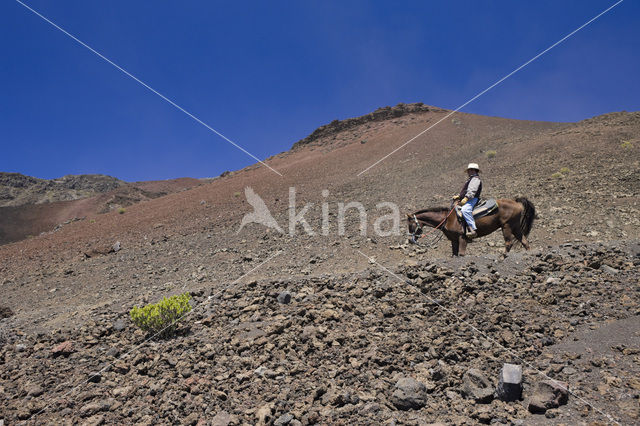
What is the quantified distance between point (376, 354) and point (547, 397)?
75.0 inches

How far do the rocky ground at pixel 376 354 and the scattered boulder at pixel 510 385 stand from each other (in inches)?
2.6

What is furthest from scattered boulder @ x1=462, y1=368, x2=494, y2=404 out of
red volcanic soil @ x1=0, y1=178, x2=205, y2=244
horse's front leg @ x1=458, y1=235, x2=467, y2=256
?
red volcanic soil @ x1=0, y1=178, x2=205, y2=244

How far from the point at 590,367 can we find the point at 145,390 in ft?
17.5

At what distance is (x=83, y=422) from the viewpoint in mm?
4434

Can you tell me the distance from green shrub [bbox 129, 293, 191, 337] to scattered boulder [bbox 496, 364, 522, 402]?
5.23 metres

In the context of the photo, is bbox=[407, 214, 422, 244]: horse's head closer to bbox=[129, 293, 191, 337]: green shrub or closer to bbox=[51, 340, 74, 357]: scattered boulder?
bbox=[129, 293, 191, 337]: green shrub

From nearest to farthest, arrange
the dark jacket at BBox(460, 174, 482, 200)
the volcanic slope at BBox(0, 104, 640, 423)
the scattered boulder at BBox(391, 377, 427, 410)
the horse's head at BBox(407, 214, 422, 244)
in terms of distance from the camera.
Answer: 1. the scattered boulder at BBox(391, 377, 427, 410)
2. the volcanic slope at BBox(0, 104, 640, 423)
3. the dark jacket at BBox(460, 174, 482, 200)
4. the horse's head at BBox(407, 214, 422, 244)

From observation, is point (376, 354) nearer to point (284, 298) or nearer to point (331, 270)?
point (284, 298)

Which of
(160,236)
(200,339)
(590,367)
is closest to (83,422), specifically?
(200,339)

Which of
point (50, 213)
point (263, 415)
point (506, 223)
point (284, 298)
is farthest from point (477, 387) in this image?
point (50, 213)

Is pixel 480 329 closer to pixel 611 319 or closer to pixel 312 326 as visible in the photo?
pixel 611 319

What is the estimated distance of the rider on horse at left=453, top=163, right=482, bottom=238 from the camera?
949 cm

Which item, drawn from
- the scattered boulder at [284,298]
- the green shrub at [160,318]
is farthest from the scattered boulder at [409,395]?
the green shrub at [160,318]

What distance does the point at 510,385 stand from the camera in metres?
3.78
